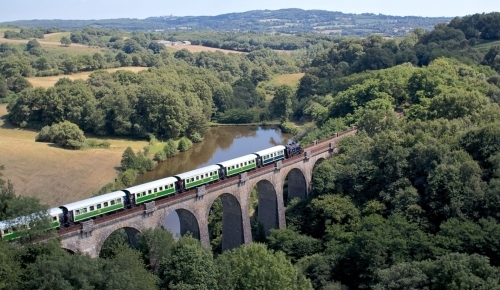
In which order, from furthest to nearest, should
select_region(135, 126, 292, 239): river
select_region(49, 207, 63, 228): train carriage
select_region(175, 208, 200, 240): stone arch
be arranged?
select_region(135, 126, 292, 239): river
select_region(175, 208, 200, 240): stone arch
select_region(49, 207, 63, 228): train carriage

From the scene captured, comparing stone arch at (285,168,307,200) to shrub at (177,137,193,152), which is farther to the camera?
shrub at (177,137,193,152)

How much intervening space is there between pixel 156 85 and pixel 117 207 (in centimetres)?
5556

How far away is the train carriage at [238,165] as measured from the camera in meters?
42.8

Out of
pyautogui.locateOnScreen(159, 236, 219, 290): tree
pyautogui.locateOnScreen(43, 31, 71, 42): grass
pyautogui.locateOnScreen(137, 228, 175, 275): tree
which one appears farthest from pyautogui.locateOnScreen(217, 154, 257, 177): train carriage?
pyautogui.locateOnScreen(43, 31, 71, 42): grass

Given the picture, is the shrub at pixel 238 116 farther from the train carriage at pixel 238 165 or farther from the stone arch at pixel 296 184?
the train carriage at pixel 238 165

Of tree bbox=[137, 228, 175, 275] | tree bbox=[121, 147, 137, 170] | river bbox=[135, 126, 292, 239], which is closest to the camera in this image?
tree bbox=[137, 228, 175, 275]

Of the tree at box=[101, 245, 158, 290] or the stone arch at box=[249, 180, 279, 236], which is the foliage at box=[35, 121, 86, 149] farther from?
the tree at box=[101, 245, 158, 290]

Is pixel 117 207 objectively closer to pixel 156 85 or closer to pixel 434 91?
pixel 434 91

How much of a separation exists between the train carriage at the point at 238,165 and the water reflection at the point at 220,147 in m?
22.3

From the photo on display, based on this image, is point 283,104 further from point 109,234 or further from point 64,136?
point 109,234

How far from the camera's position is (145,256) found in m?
31.6

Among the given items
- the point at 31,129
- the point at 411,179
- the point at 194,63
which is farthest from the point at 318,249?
the point at 194,63

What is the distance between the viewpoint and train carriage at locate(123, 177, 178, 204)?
36406 millimetres

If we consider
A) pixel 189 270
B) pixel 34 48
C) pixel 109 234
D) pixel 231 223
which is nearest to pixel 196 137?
pixel 231 223
